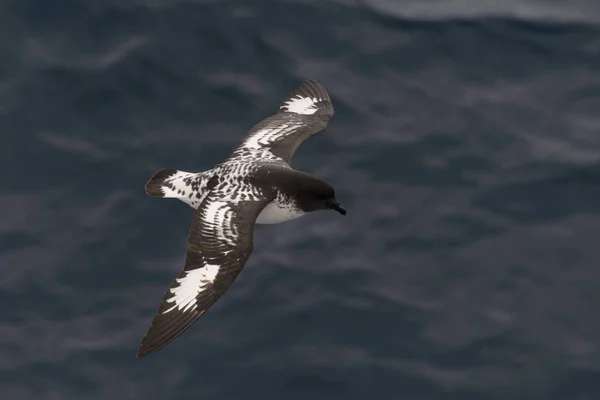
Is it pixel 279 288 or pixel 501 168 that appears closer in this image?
pixel 279 288

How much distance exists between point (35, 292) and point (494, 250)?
6594 mm

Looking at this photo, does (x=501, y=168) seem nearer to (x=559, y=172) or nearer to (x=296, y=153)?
(x=559, y=172)

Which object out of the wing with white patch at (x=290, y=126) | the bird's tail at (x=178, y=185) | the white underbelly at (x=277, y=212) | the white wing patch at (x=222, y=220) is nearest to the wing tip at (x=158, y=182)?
the bird's tail at (x=178, y=185)

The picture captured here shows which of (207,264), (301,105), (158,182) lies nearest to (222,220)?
(207,264)

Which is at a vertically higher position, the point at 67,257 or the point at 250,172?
the point at 250,172

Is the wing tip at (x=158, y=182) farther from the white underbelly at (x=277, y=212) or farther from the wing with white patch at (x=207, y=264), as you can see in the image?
the white underbelly at (x=277, y=212)

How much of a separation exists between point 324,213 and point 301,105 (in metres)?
1.80

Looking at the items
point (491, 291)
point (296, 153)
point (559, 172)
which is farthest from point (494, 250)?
point (296, 153)

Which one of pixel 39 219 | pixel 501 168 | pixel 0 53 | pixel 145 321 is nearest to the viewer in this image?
pixel 145 321

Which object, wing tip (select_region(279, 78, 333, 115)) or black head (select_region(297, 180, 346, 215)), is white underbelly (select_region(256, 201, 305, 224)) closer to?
black head (select_region(297, 180, 346, 215))

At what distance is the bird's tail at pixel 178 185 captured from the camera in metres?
16.0

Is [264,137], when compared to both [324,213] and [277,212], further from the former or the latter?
[277,212]

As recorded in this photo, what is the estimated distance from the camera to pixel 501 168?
1809 centimetres

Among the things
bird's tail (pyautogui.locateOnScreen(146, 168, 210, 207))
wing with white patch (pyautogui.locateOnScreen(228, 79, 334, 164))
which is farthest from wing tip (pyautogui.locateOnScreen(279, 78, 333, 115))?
bird's tail (pyautogui.locateOnScreen(146, 168, 210, 207))
